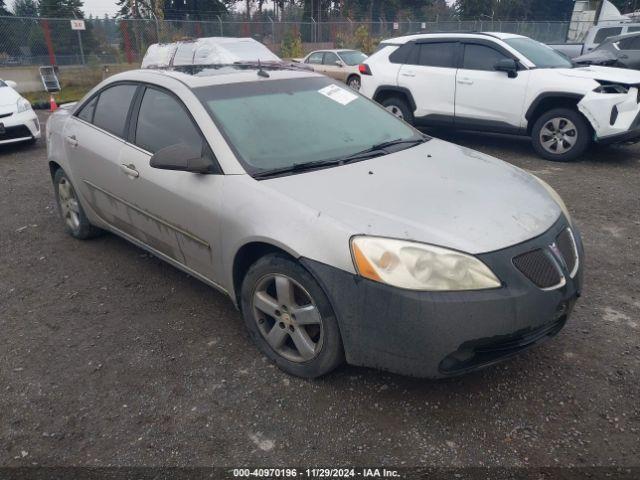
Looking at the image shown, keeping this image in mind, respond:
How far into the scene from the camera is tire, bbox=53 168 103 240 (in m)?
4.56

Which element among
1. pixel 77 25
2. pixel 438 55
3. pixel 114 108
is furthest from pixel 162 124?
pixel 77 25

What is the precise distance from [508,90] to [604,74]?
122cm

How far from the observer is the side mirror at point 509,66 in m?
7.21

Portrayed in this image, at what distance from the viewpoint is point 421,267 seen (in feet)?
7.59

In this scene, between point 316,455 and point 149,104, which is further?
point 149,104

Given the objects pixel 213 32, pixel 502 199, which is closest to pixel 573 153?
pixel 502 199

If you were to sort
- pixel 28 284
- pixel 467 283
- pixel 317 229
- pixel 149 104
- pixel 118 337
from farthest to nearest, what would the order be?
pixel 28 284 < pixel 149 104 < pixel 118 337 < pixel 317 229 < pixel 467 283

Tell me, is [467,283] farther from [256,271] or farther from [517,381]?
[256,271]

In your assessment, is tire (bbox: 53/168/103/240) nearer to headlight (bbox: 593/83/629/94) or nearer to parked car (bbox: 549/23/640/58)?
headlight (bbox: 593/83/629/94)

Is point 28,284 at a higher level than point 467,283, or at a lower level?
lower

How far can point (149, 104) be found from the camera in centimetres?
360

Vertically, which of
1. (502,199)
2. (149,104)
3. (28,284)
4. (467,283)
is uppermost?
(149,104)

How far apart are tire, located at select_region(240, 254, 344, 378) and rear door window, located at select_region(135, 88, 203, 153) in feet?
3.13

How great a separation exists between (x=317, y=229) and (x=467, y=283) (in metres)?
0.73
